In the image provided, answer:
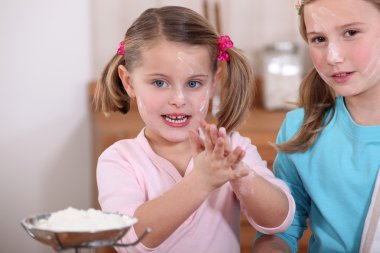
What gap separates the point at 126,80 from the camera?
50.8 inches

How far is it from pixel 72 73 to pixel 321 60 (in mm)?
1696

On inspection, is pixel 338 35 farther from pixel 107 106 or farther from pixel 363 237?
pixel 107 106

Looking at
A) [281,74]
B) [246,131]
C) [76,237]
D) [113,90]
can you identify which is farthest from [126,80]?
[281,74]

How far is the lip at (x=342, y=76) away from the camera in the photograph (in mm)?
1192

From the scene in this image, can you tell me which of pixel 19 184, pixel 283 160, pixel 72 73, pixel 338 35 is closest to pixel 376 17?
pixel 338 35

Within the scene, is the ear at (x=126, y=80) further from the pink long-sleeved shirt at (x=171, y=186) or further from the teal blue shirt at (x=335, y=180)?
the teal blue shirt at (x=335, y=180)

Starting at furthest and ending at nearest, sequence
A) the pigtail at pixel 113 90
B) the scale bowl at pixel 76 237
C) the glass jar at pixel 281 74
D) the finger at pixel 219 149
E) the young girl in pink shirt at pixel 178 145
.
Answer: the glass jar at pixel 281 74 → the pigtail at pixel 113 90 → the young girl in pink shirt at pixel 178 145 → the finger at pixel 219 149 → the scale bowl at pixel 76 237

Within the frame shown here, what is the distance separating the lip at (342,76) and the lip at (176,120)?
0.27 meters

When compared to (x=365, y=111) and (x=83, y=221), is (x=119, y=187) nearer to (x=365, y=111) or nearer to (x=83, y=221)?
(x=83, y=221)

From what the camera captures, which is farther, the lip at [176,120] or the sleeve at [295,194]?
the sleeve at [295,194]

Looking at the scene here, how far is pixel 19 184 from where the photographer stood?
2750 mm

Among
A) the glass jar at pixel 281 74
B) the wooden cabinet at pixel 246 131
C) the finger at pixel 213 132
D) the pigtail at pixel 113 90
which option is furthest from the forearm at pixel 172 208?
the glass jar at pixel 281 74

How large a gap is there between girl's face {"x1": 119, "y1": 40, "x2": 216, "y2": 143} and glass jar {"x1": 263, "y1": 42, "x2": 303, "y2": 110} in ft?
4.70

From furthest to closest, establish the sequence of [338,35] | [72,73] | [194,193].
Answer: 1. [72,73]
2. [338,35]
3. [194,193]
